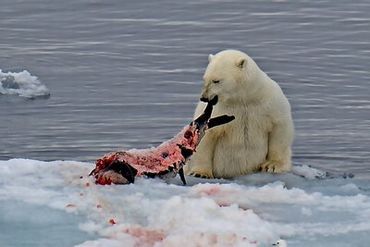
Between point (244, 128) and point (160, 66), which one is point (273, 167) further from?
point (160, 66)

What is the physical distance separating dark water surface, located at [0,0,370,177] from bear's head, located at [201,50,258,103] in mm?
1555

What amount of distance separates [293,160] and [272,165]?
59.1 inches

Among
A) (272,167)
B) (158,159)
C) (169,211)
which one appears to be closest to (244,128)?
(272,167)

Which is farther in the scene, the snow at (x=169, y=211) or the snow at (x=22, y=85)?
the snow at (x=22, y=85)

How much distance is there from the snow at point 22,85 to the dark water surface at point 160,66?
117 mm

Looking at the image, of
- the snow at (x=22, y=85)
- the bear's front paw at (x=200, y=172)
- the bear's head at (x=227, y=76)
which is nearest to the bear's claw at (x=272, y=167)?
the bear's front paw at (x=200, y=172)

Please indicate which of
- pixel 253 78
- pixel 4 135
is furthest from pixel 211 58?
pixel 4 135

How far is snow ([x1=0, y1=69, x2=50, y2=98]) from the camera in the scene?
13641 millimetres

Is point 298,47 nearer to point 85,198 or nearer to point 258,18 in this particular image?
point 258,18

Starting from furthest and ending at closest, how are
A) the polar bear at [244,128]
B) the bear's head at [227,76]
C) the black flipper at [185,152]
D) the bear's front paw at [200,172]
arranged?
1. the bear's front paw at [200,172]
2. the polar bear at [244,128]
3. the bear's head at [227,76]
4. the black flipper at [185,152]

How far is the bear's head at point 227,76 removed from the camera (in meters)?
9.46

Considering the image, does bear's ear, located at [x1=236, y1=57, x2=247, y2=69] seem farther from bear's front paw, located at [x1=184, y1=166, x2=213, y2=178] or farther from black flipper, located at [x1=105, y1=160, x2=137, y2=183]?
black flipper, located at [x1=105, y1=160, x2=137, y2=183]

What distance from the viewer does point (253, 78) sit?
963 cm

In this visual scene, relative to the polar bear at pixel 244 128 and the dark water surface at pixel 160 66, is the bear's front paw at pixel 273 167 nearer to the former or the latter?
the polar bear at pixel 244 128
